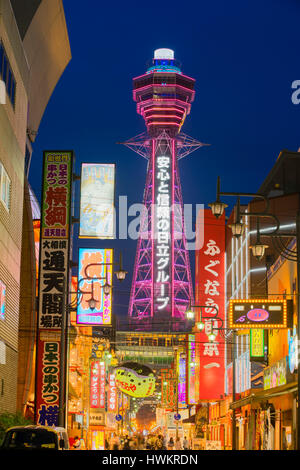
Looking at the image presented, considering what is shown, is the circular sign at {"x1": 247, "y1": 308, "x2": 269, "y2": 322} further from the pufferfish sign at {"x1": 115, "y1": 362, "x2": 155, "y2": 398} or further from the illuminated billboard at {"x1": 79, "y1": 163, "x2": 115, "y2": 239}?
the illuminated billboard at {"x1": 79, "y1": 163, "x2": 115, "y2": 239}

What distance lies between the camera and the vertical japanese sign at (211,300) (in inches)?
2430

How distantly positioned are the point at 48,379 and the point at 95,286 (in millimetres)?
6170

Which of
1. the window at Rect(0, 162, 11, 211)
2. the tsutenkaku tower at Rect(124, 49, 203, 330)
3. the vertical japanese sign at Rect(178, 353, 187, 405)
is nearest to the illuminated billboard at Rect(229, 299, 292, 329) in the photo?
the window at Rect(0, 162, 11, 211)

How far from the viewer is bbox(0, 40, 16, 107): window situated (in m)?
29.6

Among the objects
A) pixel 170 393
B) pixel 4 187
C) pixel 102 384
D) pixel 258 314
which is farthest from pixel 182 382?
pixel 4 187

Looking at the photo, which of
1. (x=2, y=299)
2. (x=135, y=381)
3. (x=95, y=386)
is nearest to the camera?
(x=2, y=299)

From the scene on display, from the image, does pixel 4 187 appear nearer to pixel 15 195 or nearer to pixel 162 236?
pixel 15 195

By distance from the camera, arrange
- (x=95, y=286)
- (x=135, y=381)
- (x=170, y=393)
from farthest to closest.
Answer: (x=170, y=393)
(x=95, y=286)
(x=135, y=381)

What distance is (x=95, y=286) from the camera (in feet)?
140

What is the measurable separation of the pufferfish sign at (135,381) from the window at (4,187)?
13.3 metres
